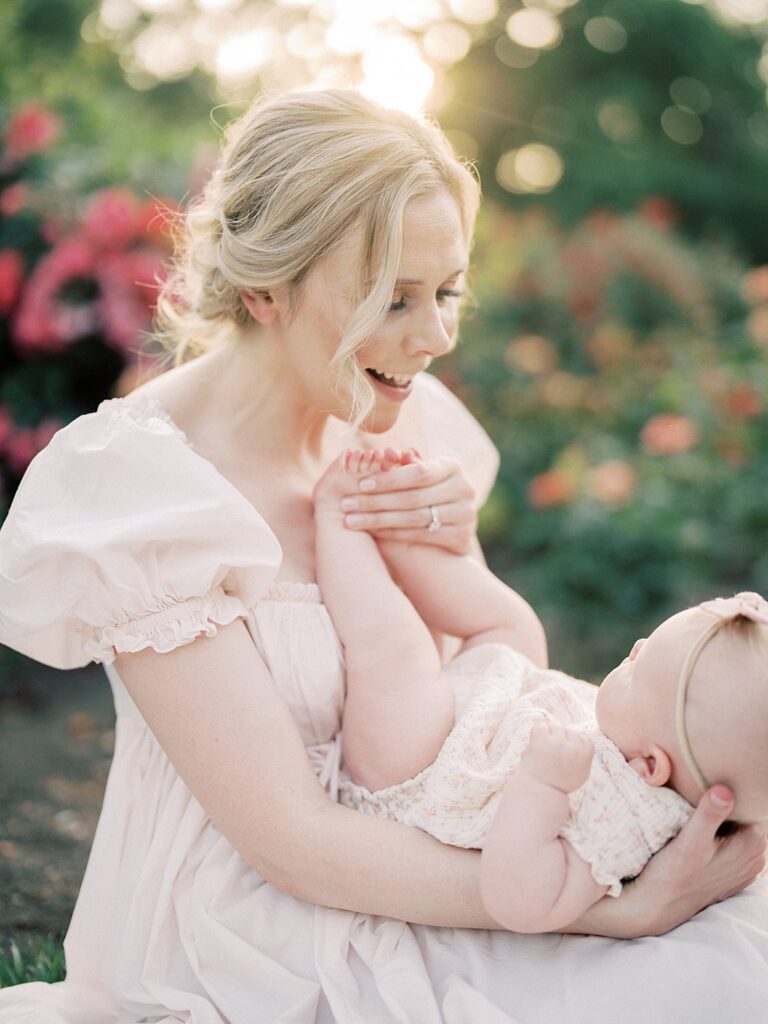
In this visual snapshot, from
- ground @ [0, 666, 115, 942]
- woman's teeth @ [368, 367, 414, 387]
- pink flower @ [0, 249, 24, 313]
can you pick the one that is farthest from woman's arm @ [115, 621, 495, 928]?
pink flower @ [0, 249, 24, 313]

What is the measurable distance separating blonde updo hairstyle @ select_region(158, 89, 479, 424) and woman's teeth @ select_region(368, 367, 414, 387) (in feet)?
0.37

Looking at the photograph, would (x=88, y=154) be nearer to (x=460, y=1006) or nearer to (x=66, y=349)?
(x=66, y=349)

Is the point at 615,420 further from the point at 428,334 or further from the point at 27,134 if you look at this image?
the point at 428,334

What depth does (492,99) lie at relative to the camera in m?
9.62

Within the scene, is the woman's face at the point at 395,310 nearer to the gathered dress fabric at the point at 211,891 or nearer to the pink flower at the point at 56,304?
the gathered dress fabric at the point at 211,891

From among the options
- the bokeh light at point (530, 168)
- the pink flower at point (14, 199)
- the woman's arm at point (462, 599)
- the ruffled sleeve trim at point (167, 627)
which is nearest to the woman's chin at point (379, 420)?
the woman's arm at point (462, 599)

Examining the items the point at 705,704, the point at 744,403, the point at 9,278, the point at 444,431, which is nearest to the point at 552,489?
the point at 744,403

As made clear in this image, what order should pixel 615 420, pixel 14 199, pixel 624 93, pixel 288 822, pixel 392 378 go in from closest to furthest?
pixel 288 822 → pixel 392 378 → pixel 14 199 → pixel 615 420 → pixel 624 93

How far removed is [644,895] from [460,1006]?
1.15ft

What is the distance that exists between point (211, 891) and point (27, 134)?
3.45 meters

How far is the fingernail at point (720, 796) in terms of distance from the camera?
64.7 inches

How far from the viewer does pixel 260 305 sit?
2.22 meters

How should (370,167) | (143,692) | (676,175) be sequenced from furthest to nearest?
(676,175) → (370,167) → (143,692)

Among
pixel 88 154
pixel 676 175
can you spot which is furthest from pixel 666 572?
pixel 676 175
